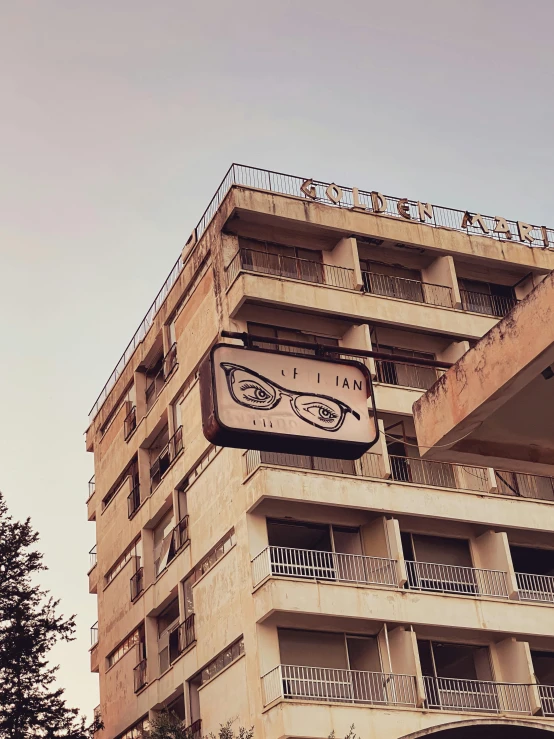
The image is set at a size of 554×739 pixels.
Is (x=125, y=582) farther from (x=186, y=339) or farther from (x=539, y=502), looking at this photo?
(x=539, y=502)

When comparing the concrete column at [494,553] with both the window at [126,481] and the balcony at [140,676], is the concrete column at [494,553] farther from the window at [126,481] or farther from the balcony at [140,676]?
the window at [126,481]

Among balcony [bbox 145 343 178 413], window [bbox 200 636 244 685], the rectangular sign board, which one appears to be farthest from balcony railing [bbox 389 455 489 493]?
the rectangular sign board

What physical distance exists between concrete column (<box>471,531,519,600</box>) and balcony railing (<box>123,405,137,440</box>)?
1293 centimetres

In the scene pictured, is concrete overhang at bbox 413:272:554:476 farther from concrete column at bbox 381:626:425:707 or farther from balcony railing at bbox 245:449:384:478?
balcony railing at bbox 245:449:384:478

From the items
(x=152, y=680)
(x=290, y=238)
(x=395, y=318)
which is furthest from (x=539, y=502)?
(x=152, y=680)

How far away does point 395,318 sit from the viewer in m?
35.0

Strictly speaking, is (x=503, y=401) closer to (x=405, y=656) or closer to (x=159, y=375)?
(x=405, y=656)

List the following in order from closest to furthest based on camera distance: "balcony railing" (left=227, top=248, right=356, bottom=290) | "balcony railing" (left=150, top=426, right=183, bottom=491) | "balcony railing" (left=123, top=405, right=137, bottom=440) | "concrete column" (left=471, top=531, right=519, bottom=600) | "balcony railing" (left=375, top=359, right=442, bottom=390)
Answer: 1. "concrete column" (left=471, top=531, right=519, bottom=600)
2. "balcony railing" (left=227, top=248, right=356, bottom=290)
3. "balcony railing" (left=375, top=359, right=442, bottom=390)
4. "balcony railing" (left=150, top=426, right=183, bottom=491)
5. "balcony railing" (left=123, top=405, right=137, bottom=440)

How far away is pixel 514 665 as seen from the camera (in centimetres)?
3145

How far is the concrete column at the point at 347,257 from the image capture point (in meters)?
34.9

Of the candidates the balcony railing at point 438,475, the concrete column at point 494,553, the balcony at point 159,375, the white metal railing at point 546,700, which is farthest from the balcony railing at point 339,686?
the balcony at point 159,375

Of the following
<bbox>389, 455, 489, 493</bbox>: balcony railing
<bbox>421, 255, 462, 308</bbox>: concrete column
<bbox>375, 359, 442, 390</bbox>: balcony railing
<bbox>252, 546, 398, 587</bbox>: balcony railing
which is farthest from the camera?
<bbox>421, 255, 462, 308</bbox>: concrete column

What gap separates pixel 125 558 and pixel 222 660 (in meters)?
9.81

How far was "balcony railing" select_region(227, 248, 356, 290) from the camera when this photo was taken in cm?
3481
